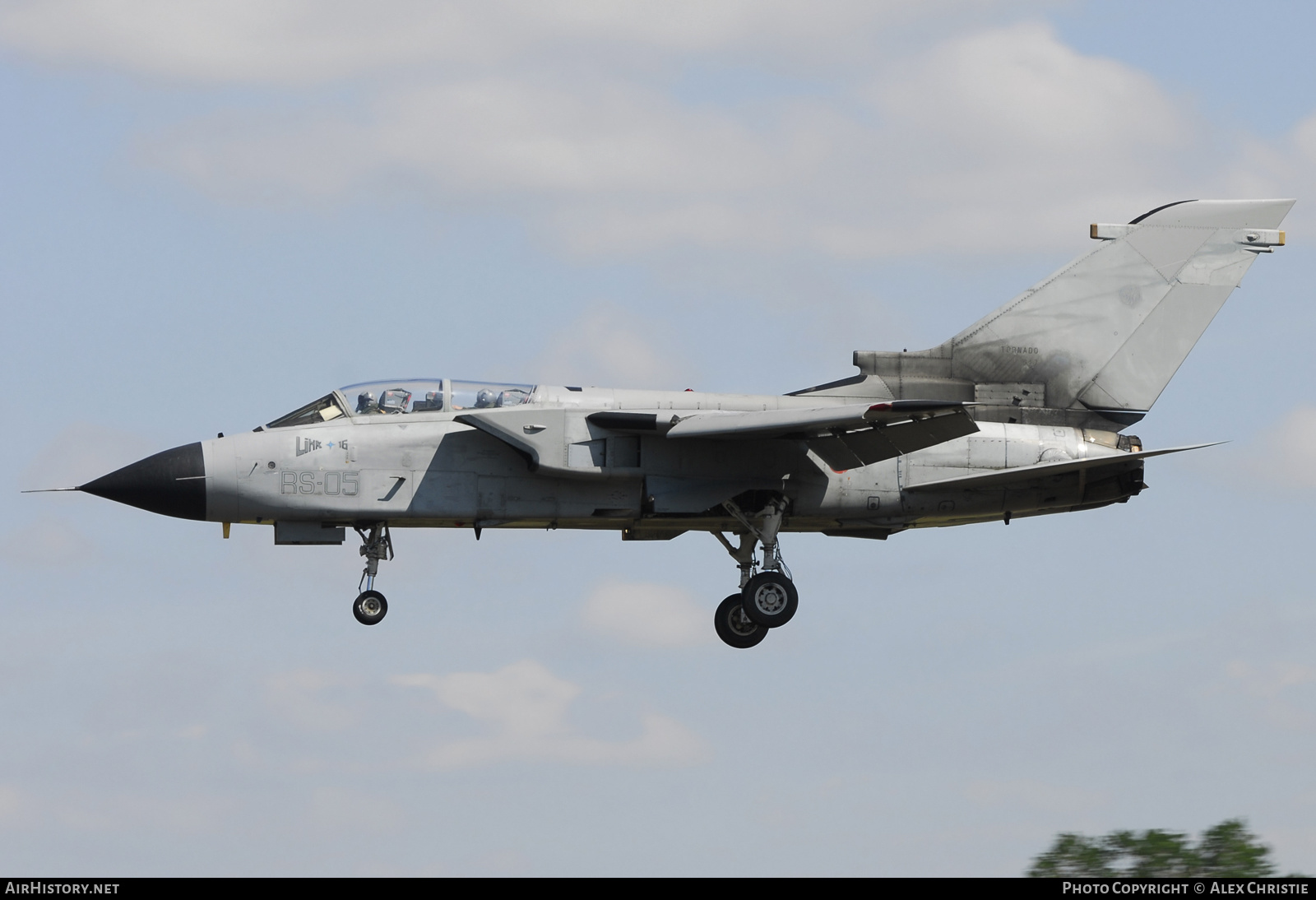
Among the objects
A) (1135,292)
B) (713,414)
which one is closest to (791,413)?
(713,414)

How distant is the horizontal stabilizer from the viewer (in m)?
26.1

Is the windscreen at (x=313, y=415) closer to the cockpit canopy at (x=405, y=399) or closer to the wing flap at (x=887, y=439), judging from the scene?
the cockpit canopy at (x=405, y=399)

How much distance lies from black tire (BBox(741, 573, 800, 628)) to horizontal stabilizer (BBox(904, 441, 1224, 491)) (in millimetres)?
2302

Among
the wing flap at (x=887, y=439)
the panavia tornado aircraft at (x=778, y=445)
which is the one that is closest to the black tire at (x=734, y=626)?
the panavia tornado aircraft at (x=778, y=445)

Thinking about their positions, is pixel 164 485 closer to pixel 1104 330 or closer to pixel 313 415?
pixel 313 415

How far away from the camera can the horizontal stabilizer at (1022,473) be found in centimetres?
2614

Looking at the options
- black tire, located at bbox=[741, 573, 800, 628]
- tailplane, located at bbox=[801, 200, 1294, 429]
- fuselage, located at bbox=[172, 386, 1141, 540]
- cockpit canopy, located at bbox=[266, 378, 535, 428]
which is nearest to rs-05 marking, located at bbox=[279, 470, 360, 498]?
fuselage, located at bbox=[172, 386, 1141, 540]

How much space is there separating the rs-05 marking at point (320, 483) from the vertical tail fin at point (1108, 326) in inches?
310

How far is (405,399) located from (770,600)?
593 centimetres

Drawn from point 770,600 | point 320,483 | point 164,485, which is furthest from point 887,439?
point 164,485

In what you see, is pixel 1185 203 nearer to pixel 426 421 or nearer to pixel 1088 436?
pixel 1088 436

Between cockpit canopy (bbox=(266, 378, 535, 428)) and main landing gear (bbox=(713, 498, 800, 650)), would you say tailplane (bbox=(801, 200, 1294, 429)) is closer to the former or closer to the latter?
main landing gear (bbox=(713, 498, 800, 650))

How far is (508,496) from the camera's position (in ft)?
83.8
